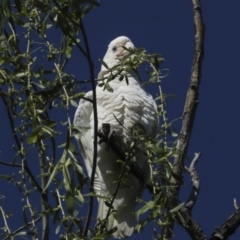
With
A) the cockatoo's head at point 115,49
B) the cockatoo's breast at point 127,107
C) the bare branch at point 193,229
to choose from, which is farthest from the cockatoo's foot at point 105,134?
the cockatoo's head at point 115,49

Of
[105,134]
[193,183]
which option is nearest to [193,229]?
[193,183]

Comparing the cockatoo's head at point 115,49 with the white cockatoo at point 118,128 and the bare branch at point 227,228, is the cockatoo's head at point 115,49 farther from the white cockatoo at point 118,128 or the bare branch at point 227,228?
the bare branch at point 227,228

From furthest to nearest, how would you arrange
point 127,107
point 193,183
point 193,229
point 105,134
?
point 127,107
point 105,134
point 193,183
point 193,229

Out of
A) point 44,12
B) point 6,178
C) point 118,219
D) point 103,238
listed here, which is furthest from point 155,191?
point 118,219

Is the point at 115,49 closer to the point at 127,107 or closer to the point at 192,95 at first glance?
the point at 127,107

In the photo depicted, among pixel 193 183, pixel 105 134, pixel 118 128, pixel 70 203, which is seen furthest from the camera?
pixel 118 128

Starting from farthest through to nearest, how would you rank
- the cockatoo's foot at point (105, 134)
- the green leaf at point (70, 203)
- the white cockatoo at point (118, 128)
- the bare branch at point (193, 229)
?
1. the white cockatoo at point (118, 128)
2. the cockatoo's foot at point (105, 134)
3. the bare branch at point (193, 229)
4. the green leaf at point (70, 203)

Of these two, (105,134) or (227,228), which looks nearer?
(227,228)

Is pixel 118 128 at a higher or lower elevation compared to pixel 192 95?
lower

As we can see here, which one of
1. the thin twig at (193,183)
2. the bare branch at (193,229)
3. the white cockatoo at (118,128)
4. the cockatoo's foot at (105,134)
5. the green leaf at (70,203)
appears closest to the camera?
the green leaf at (70,203)

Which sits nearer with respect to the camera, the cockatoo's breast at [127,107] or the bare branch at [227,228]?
the bare branch at [227,228]

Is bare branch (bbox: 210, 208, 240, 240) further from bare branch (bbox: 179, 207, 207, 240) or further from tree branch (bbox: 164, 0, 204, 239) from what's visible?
tree branch (bbox: 164, 0, 204, 239)

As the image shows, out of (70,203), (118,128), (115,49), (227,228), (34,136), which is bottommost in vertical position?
(227,228)

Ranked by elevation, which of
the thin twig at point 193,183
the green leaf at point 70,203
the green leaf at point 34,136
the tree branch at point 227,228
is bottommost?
the tree branch at point 227,228
